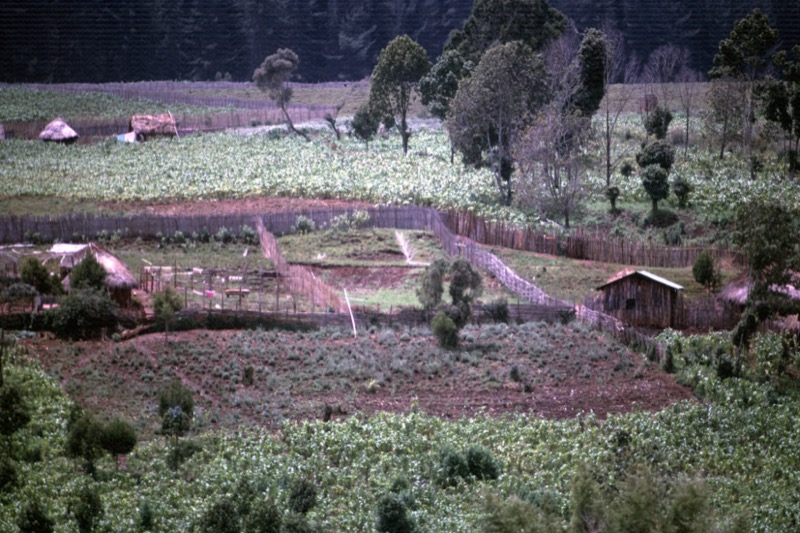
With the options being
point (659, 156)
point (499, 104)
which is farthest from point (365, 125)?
point (659, 156)

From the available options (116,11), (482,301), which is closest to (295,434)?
(482,301)

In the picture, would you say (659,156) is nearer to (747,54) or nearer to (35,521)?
(747,54)

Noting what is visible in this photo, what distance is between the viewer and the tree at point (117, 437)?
75.7ft

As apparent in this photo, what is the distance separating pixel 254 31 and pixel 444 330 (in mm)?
80201

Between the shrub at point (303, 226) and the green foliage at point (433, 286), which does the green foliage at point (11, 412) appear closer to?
the green foliage at point (433, 286)

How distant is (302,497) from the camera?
21859 millimetres

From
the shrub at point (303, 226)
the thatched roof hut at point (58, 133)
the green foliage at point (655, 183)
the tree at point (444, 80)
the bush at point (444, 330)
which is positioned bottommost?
the bush at point (444, 330)

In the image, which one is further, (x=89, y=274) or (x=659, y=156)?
(x=659, y=156)

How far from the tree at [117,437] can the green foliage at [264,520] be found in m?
4.16

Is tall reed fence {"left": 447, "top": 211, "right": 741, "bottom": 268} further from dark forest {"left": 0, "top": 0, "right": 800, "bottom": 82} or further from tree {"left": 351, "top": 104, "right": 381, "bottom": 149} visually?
dark forest {"left": 0, "top": 0, "right": 800, "bottom": 82}

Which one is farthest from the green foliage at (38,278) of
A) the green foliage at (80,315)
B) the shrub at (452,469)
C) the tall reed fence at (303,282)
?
the shrub at (452,469)

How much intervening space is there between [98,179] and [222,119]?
21909mm

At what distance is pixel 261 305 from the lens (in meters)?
34.6

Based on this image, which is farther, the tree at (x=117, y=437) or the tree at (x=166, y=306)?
the tree at (x=166, y=306)
